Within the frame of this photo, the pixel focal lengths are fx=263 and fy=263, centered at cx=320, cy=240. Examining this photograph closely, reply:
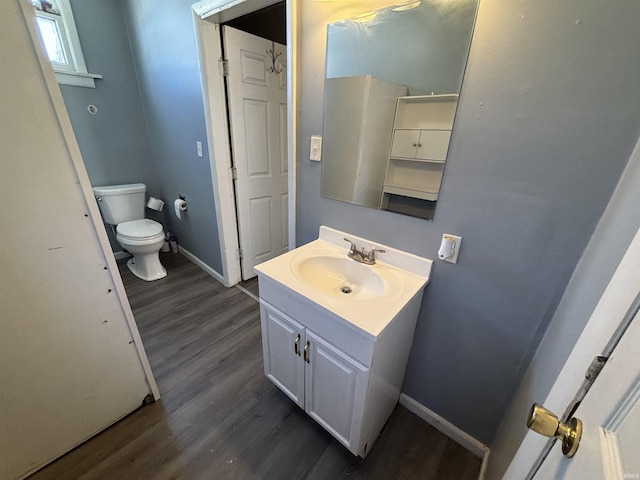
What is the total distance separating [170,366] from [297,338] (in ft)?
3.26

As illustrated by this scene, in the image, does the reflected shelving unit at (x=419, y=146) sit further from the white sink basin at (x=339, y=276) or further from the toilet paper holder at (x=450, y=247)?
the white sink basin at (x=339, y=276)

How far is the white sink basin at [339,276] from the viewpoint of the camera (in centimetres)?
118

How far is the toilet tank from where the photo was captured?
235 centimetres

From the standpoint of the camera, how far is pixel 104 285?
106 cm

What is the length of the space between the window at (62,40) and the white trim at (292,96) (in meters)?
2.07

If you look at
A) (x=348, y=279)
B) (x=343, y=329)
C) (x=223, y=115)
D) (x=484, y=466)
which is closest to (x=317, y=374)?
(x=343, y=329)

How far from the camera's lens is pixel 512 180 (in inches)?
33.7

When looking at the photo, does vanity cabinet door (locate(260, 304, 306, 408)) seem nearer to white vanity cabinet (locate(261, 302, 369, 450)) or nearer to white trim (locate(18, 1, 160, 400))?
white vanity cabinet (locate(261, 302, 369, 450))

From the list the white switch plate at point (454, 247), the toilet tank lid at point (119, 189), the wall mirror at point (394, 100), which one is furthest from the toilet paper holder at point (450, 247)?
the toilet tank lid at point (119, 189)

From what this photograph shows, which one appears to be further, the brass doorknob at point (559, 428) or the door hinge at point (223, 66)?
the door hinge at point (223, 66)

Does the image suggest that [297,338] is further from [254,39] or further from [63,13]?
[63,13]

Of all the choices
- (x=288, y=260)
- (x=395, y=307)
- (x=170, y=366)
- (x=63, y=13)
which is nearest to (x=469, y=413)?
(x=395, y=307)

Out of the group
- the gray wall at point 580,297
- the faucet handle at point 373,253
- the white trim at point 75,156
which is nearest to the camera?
the gray wall at point 580,297

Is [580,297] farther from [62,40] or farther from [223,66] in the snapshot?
[62,40]
